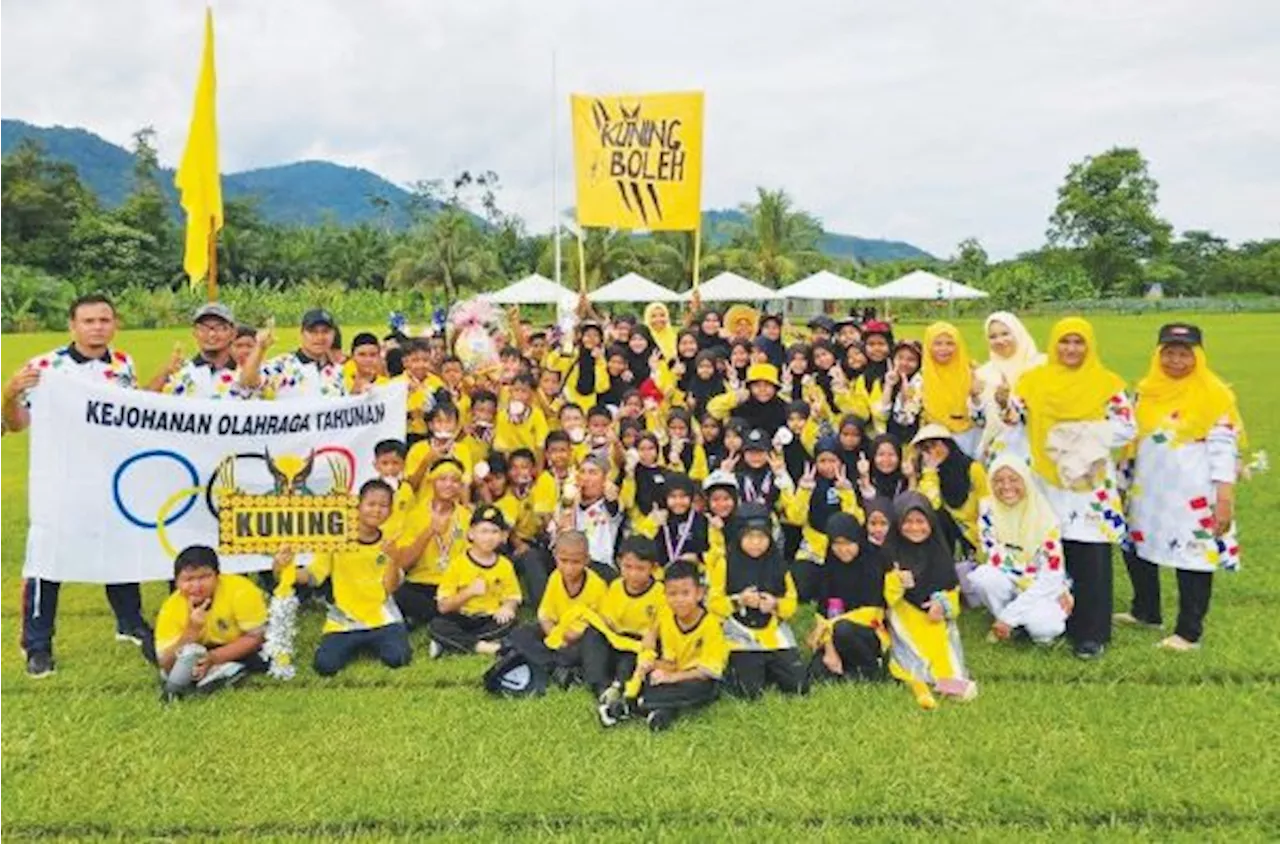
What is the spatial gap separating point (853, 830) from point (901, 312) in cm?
5271

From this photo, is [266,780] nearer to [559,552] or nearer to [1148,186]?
[559,552]

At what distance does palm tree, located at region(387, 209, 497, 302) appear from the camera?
4900 cm

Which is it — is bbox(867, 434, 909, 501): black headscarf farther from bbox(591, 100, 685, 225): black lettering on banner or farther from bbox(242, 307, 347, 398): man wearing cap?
bbox(591, 100, 685, 225): black lettering on banner

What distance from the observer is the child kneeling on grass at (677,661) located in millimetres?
4824

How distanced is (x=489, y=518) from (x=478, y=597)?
50cm

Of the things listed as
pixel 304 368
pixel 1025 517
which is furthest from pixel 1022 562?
pixel 304 368

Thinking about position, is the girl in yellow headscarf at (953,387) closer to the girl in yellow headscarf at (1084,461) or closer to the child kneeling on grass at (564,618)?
the girl in yellow headscarf at (1084,461)

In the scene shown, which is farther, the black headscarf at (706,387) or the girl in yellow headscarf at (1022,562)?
the black headscarf at (706,387)

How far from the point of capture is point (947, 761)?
4324 millimetres

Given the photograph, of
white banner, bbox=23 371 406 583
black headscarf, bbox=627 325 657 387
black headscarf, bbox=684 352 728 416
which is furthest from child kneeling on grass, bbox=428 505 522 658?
black headscarf, bbox=627 325 657 387

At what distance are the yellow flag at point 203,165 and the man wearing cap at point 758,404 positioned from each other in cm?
403

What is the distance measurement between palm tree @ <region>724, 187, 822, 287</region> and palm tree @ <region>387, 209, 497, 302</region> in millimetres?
13031

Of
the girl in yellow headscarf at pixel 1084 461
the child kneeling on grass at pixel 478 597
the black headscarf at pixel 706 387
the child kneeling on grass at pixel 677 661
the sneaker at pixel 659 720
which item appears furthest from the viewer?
the black headscarf at pixel 706 387

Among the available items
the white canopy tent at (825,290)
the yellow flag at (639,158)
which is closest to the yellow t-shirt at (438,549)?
the yellow flag at (639,158)
